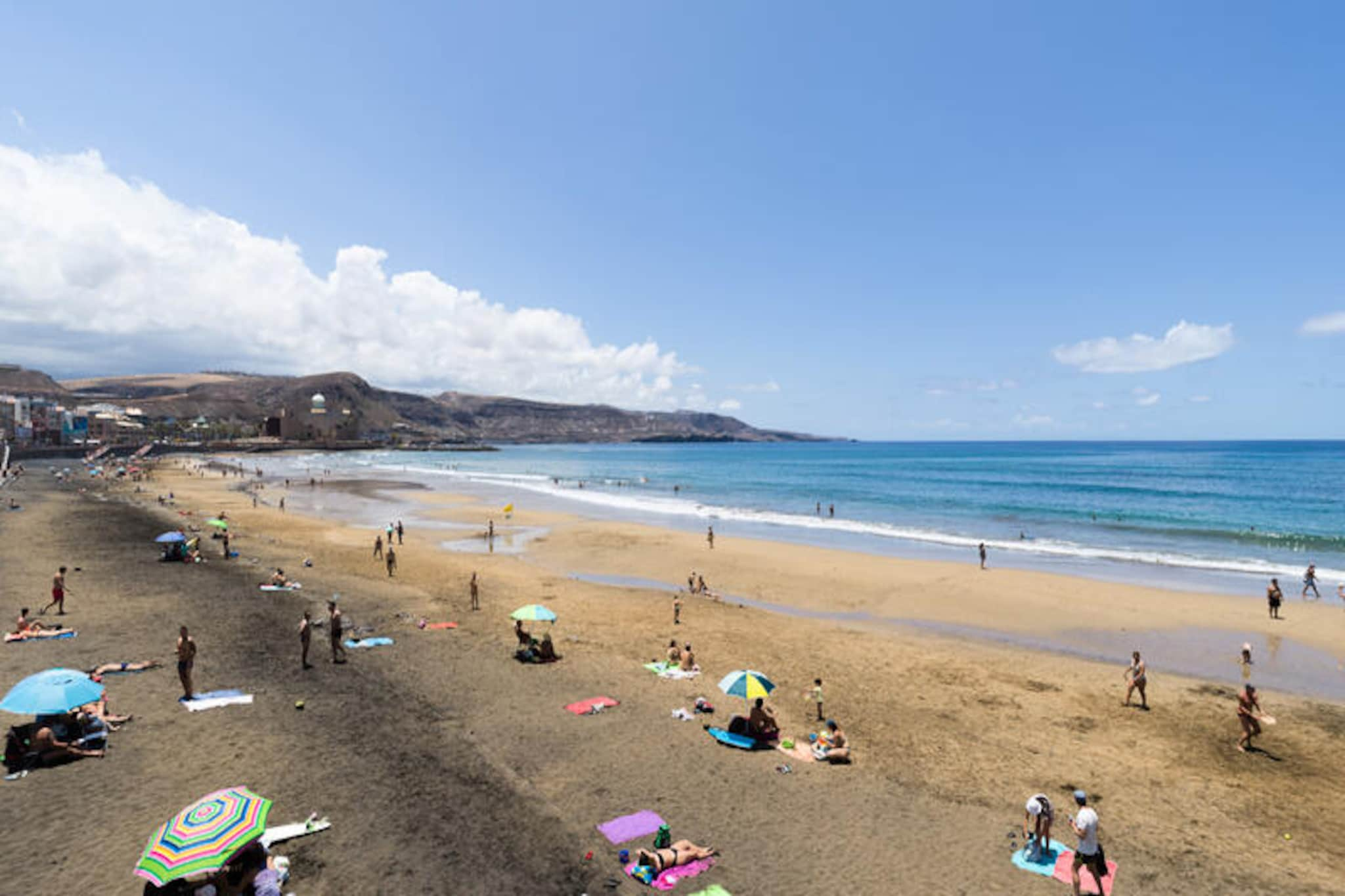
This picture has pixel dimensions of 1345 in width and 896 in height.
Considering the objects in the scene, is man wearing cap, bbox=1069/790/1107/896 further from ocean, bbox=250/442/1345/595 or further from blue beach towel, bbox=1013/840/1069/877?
ocean, bbox=250/442/1345/595

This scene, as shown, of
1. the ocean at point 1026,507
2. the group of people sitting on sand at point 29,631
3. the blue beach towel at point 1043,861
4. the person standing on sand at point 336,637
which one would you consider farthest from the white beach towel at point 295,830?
the ocean at point 1026,507

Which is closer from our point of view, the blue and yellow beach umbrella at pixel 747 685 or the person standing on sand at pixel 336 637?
the blue and yellow beach umbrella at pixel 747 685

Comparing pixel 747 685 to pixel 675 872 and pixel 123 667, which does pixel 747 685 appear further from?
pixel 123 667

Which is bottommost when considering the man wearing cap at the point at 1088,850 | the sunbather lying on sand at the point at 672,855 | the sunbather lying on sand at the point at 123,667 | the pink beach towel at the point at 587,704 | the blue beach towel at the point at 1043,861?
the sunbather lying on sand at the point at 123,667

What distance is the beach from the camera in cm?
835

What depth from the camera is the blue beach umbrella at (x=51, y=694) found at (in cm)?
970

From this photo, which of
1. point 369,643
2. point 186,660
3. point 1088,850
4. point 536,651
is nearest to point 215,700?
point 186,660

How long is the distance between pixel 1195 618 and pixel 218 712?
28.3 metres

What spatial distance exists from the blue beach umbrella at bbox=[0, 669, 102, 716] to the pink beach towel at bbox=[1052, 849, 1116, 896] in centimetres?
1409

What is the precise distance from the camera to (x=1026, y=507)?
182 ft

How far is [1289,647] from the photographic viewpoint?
63.4ft

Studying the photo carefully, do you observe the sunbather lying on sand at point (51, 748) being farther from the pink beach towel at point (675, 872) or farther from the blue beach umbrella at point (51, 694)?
the pink beach towel at point (675, 872)

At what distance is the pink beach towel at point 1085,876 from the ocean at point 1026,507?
2477 cm

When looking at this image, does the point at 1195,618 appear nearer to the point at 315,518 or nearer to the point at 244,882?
the point at 244,882
